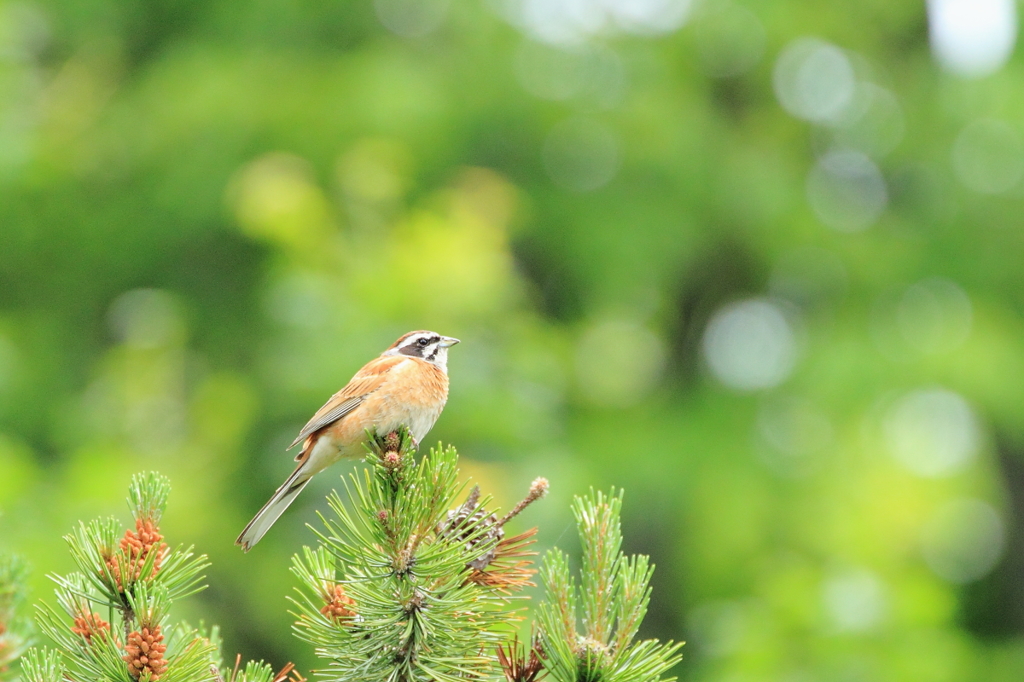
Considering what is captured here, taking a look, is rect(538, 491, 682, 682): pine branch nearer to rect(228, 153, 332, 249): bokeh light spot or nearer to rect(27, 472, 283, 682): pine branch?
rect(27, 472, 283, 682): pine branch

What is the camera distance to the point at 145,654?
2047 millimetres

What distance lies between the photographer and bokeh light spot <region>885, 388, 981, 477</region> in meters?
9.58

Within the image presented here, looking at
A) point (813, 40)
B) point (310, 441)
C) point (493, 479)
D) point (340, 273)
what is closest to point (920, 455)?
point (813, 40)

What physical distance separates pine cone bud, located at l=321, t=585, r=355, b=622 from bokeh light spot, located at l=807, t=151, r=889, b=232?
28.5 ft

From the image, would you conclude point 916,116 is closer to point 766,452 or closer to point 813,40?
point 813,40

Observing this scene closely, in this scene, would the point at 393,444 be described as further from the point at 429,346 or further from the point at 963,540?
the point at 963,540

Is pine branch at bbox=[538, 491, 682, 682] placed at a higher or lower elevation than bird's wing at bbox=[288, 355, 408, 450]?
lower

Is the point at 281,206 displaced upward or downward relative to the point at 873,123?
downward

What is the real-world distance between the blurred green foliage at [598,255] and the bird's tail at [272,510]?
431 centimetres

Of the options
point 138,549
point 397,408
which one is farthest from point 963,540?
point 138,549

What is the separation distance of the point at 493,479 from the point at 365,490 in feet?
13.9

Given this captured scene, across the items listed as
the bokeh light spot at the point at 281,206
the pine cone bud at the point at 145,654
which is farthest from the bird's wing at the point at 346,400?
the bokeh light spot at the point at 281,206

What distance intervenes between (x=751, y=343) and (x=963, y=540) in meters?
2.90

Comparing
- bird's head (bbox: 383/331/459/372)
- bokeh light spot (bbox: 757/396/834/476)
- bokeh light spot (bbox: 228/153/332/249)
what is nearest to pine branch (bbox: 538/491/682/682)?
bird's head (bbox: 383/331/459/372)
